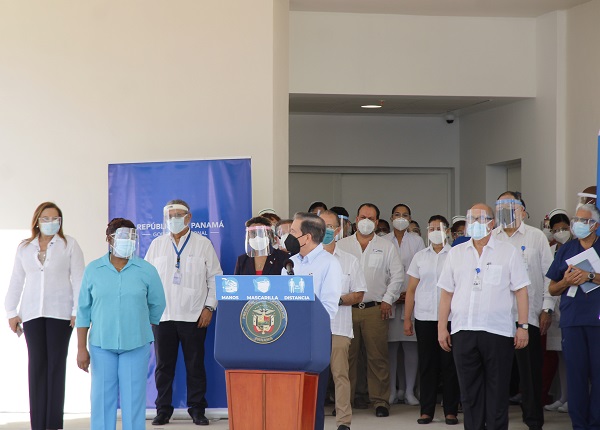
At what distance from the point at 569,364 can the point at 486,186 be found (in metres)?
5.50

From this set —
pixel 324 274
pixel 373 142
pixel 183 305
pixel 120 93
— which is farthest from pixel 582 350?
pixel 373 142

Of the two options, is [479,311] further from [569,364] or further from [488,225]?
[569,364]

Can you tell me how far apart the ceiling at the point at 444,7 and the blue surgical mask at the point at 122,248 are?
4708 mm

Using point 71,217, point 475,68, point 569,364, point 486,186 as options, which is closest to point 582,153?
point 475,68

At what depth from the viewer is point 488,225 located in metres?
6.52

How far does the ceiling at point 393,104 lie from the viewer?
11.0 meters

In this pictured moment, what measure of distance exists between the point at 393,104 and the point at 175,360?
5.16 meters

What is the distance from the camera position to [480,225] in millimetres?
6496

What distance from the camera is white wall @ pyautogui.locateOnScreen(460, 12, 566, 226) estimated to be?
33.6ft

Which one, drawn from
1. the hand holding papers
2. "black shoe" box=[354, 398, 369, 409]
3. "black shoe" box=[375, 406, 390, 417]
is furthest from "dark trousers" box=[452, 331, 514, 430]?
"black shoe" box=[354, 398, 369, 409]

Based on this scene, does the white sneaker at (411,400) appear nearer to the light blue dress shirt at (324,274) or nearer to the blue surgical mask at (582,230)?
the blue surgical mask at (582,230)

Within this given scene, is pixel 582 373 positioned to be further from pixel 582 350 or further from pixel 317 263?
pixel 317 263

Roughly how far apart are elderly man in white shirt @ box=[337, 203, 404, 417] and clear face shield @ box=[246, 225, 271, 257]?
204 centimetres

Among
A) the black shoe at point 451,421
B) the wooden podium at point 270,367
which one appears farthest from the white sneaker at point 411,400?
the wooden podium at point 270,367
